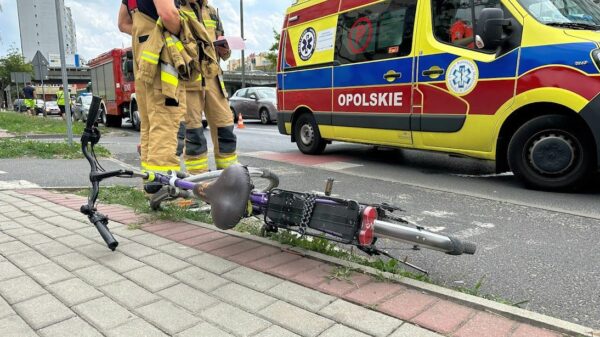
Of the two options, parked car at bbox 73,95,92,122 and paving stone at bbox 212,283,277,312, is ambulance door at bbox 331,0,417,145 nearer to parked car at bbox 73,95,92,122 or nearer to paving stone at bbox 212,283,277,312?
paving stone at bbox 212,283,277,312

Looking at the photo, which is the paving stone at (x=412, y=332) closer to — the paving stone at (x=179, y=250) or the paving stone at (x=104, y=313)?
the paving stone at (x=104, y=313)

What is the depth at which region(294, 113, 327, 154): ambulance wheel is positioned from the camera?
25.5ft

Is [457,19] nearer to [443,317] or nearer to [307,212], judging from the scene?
[307,212]

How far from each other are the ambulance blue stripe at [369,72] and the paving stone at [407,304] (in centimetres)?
415

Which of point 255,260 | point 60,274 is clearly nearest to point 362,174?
point 255,260

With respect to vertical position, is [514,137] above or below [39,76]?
below

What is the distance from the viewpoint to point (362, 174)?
6.09m

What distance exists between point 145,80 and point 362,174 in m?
3.33

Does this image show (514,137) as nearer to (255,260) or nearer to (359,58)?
(359,58)

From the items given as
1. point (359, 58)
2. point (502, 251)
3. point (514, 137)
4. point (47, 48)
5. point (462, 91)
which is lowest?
point (502, 251)

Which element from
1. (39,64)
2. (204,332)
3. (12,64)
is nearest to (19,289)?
(204,332)

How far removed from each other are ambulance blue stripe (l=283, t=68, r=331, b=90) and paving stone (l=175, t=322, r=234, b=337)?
572 centimetres

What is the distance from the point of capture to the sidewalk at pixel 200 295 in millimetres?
1898

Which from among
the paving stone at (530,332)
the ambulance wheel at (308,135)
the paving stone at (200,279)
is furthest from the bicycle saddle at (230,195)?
the ambulance wheel at (308,135)
